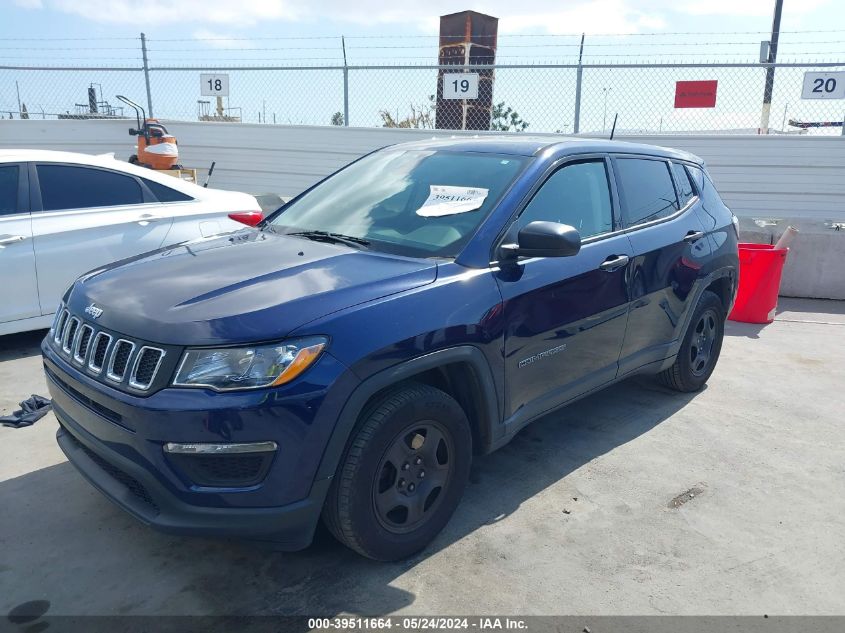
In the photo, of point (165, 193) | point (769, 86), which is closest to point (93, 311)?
point (165, 193)

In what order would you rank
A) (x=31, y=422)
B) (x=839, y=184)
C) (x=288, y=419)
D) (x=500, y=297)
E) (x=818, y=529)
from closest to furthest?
(x=288, y=419), (x=500, y=297), (x=818, y=529), (x=31, y=422), (x=839, y=184)

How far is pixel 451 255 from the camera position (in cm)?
312

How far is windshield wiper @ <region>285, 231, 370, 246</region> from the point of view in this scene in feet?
11.1

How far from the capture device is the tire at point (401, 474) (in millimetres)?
2656

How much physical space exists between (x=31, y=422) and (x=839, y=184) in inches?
427

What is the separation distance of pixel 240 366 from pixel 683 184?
11.6ft

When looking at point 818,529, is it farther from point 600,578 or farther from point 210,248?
point 210,248

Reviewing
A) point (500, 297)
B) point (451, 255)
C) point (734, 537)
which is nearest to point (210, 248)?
point (451, 255)

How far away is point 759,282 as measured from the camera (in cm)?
695

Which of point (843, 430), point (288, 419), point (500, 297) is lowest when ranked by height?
point (843, 430)

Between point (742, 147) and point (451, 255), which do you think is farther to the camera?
point (742, 147)

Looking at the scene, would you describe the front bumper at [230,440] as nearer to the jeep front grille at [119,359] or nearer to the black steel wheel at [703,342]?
the jeep front grille at [119,359]

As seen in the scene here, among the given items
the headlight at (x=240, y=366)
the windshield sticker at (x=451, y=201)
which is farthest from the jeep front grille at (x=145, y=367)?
the windshield sticker at (x=451, y=201)

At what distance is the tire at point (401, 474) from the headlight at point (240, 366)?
0.39 metres
